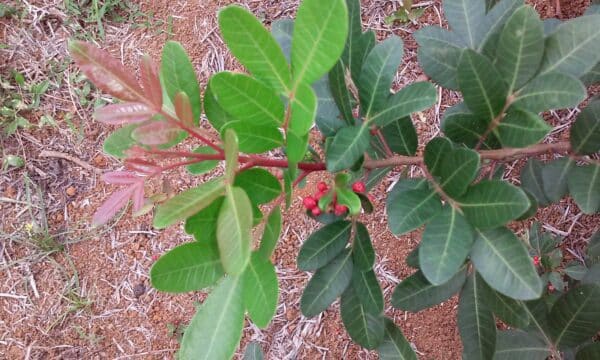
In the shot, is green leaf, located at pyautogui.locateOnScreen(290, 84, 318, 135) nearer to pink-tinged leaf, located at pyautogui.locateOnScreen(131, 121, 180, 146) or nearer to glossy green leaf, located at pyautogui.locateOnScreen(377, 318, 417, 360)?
pink-tinged leaf, located at pyautogui.locateOnScreen(131, 121, 180, 146)

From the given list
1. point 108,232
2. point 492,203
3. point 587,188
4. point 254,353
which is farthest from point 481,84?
point 108,232

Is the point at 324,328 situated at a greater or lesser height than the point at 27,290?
lesser

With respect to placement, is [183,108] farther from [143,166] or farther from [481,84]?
[481,84]

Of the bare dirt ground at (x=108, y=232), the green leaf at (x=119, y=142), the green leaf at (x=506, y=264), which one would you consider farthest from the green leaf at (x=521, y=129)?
the bare dirt ground at (x=108, y=232)

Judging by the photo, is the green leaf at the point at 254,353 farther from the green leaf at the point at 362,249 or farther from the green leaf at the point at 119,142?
the green leaf at the point at 119,142

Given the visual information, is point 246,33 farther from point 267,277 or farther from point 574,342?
point 574,342

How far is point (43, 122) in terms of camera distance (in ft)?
7.29

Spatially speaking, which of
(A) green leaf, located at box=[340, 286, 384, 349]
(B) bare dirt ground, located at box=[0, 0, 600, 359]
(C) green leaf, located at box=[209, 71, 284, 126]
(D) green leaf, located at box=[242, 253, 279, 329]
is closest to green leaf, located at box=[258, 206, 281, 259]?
(D) green leaf, located at box=[242, 253, 279, 329]

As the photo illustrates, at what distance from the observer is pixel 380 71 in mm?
855

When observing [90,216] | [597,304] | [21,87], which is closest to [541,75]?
[597,304]

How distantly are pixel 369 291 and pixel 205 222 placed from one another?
359mm

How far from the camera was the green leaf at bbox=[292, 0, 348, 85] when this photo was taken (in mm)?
602

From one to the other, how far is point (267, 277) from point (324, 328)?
119 centimetres

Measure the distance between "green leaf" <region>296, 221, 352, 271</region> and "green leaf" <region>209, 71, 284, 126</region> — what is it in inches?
12.8
